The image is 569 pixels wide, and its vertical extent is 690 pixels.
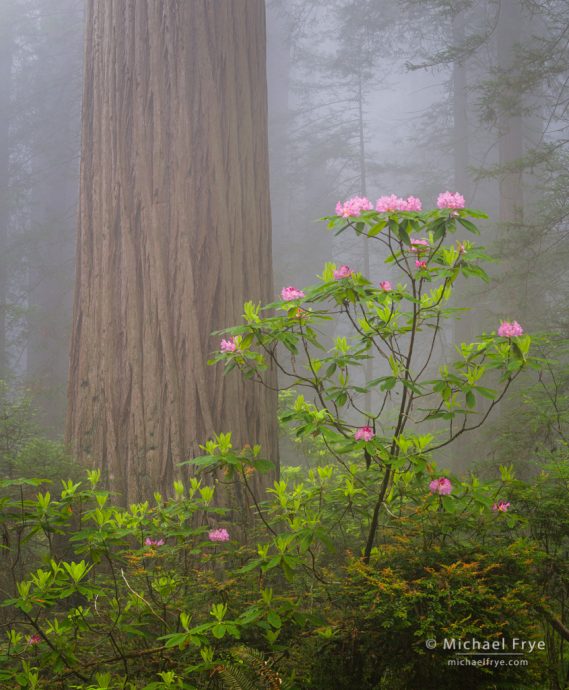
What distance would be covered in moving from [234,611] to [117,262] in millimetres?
2465

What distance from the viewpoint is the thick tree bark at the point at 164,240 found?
4121mm

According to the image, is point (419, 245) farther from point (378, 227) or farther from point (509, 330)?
point (509, 330)

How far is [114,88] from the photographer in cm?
452

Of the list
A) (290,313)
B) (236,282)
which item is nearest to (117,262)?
(236,282)

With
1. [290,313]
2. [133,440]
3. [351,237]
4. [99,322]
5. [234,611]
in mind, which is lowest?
[234,611]

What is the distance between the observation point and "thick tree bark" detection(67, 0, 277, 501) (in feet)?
13.5

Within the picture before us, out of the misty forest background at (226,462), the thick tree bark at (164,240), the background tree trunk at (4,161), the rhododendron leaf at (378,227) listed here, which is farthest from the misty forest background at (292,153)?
the rhododendron leaf at (378,227)

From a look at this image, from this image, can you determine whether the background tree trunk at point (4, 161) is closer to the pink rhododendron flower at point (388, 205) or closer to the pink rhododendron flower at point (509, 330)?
the pink rhododendron flower at point (388, 205)

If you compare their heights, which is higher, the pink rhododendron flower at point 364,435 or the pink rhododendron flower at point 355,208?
the pink rhododendron flower at point 355,208

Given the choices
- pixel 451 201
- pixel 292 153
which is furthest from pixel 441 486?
pixel 292 153

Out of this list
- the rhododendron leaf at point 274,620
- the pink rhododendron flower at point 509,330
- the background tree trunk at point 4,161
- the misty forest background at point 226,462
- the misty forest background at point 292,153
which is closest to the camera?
Answer: the rhododendron leaf at point 274,620

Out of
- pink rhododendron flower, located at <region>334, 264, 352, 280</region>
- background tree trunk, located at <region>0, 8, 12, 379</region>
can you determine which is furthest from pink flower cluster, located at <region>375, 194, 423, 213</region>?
background tree trunk, located at <region>0, 8, 12, 379</region>

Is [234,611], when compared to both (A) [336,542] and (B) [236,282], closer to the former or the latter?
(A) [336,542]

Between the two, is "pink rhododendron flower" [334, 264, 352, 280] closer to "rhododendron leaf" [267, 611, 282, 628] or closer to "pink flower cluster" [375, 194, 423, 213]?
"pink flower cluster" [375, 194, 423, 213]
